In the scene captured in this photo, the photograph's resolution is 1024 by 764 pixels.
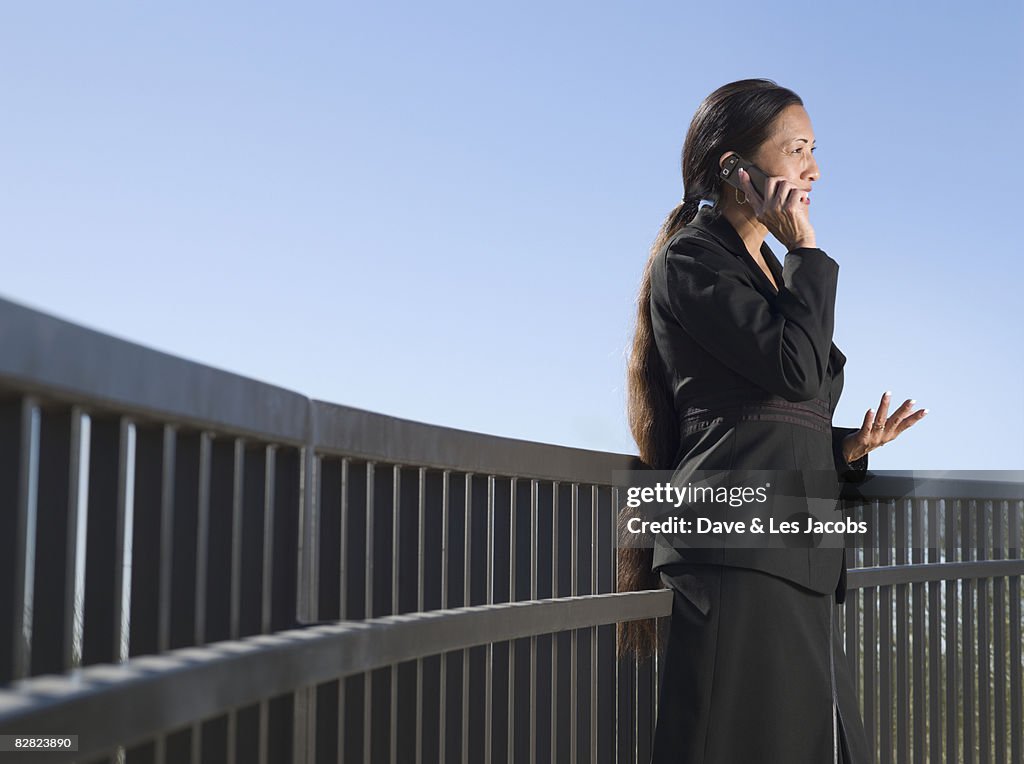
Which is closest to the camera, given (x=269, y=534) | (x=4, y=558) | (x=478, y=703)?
(x=4, y=558)

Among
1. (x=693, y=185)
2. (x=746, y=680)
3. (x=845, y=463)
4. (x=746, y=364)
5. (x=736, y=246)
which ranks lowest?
(x=746, y=680)

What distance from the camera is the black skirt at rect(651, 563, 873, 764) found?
219cm

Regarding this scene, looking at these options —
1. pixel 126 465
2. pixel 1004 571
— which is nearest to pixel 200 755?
pixel 126 465

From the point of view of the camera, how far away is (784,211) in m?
2.25

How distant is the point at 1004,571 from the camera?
390cm

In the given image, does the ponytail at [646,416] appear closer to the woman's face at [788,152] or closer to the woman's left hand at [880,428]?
the woman's face at [788,152]

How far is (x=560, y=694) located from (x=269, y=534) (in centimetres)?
103

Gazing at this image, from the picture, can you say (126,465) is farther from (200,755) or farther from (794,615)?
(794,615)

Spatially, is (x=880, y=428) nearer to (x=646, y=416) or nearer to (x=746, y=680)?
(x=646, y=416)

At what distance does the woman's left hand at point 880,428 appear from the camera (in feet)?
8.09

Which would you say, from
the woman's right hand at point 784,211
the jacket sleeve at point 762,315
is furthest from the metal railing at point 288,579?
the woman's right hand at point 784,211

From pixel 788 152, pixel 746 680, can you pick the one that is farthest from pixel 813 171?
pixel 746 680

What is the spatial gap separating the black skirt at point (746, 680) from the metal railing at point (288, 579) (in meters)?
0.23

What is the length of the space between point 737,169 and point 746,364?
43 centimetres
